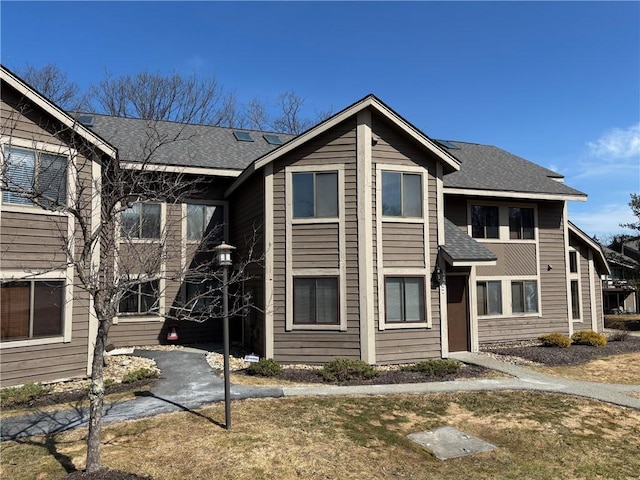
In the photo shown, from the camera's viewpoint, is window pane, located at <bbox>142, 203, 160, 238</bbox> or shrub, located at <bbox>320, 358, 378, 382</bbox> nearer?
shrub, located at <bbox>320, 358, 378, 382</bbox>

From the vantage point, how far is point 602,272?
20.4 m

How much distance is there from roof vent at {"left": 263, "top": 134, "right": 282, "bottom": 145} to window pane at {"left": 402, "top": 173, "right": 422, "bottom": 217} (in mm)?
8503

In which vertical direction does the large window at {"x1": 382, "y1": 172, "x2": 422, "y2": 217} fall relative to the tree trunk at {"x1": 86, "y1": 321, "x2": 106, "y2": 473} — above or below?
above

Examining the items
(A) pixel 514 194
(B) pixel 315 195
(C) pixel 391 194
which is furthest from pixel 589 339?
(B) pixel 315 195

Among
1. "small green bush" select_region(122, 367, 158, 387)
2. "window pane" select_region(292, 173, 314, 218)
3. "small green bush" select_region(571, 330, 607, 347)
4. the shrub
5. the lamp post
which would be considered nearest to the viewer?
the lamp post

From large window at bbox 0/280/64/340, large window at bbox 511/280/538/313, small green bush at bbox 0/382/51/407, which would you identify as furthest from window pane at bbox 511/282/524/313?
small green bush at bbox 0/382/51/407

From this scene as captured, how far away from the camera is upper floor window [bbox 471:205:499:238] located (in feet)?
55.6

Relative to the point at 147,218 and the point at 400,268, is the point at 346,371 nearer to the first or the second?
the point at 400,268

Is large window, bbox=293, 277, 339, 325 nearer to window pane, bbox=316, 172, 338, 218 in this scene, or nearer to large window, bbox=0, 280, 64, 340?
window pane, bbox=316, 172, 338, 218

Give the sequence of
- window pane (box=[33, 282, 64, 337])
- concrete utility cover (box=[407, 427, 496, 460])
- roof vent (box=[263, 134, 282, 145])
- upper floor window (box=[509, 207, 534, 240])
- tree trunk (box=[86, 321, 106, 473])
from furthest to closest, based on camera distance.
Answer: roof vent (box=[263, 134, 282, 145]) → upper floor window (box=[509, 207, 534, 240]) → window pane (box=[33, 282, 64, 337]) → concrete utility cover (box=[407, 427, 496, 460]) → tree trunk (box=[86, 321, 106, 473])

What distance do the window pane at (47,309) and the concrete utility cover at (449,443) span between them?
8.84 m

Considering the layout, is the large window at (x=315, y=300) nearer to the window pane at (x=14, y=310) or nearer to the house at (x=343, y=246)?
the house at (x=343, y=246)

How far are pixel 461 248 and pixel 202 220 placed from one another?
9.44m

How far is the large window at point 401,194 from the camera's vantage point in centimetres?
1301
